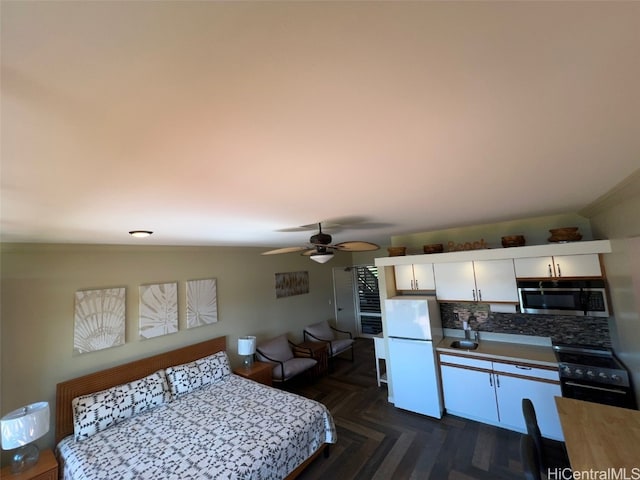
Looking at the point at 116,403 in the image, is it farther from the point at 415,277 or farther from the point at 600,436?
the point at 600,436

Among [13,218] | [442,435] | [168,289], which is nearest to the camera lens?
[13,218]

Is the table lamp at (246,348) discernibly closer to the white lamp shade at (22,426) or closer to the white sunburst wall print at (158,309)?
the white sunburst wall print at (158,309)

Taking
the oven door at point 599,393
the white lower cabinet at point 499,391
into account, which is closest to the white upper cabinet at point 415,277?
the white lower cabinet at point 499,391

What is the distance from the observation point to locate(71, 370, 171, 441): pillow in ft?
8.71

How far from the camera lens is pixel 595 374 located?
2547mm

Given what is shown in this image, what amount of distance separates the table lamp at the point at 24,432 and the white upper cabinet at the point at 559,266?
5057 millimetres

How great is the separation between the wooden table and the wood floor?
3.43 feet

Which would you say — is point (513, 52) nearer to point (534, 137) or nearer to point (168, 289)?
point (534, 137)

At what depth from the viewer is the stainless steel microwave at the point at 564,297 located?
271 cm

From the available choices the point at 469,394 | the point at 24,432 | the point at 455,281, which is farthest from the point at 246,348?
the point at 455,281

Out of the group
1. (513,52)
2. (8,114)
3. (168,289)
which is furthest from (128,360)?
(513,52)

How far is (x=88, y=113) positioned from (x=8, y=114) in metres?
0.18

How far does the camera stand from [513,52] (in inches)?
22.2

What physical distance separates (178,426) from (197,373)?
2.85 ft
